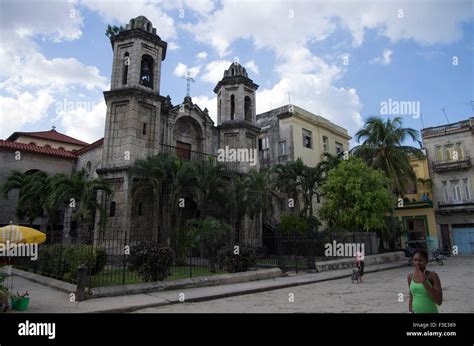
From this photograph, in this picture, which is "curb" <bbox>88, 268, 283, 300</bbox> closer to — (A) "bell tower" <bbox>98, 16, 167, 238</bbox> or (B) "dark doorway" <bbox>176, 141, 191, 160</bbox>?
(A) "bell tower" <bbox>98, 16, 167, 238</bbox>

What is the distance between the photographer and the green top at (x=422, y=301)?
3.96 meters

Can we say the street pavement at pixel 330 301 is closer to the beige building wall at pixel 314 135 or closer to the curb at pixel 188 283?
the curb at pixel 188 283

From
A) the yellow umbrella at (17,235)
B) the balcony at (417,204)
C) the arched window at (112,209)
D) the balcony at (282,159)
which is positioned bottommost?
the yellow umbrella at (17,235)

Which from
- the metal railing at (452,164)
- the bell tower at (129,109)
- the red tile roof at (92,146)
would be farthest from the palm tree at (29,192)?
the metal railing at (452,164)

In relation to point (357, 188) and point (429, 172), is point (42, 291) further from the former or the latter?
point (429, 172)

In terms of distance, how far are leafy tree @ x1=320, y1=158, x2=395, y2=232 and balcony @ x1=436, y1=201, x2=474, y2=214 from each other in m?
13.0

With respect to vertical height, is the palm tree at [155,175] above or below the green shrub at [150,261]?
above

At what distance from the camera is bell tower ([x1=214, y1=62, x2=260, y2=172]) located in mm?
24719

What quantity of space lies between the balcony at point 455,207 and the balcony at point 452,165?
10.5 ft

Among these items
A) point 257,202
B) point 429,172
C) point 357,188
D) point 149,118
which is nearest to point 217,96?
point 149,118

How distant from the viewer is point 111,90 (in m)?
19.1

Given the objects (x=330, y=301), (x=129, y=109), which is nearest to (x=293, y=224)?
(x=129, y=109)

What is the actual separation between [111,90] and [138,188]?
246 inches
